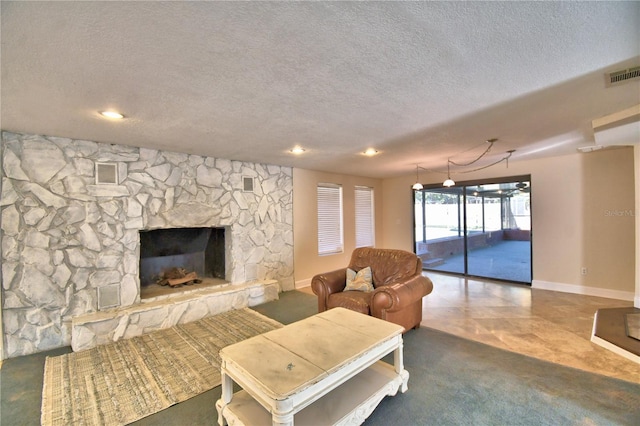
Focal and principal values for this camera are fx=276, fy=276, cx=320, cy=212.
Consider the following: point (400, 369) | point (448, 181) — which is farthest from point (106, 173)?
point (448, 181)

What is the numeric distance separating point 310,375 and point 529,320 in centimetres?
347

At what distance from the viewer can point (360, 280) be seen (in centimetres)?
363

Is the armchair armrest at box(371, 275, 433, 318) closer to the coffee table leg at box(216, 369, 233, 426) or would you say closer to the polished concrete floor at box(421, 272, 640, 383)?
the polished concrete floor at box(421, 272, 640, 383)

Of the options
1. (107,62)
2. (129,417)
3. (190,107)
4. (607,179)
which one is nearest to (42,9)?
(107,62)

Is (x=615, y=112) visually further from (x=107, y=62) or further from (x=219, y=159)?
(x=219, y=159)

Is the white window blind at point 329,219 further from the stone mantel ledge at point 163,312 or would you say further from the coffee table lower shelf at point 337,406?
the coffee table lower shelf at point 337,406

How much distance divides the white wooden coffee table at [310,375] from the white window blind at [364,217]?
15.2 feet

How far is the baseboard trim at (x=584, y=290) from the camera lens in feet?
14.3

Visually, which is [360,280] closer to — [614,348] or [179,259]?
[614,348]

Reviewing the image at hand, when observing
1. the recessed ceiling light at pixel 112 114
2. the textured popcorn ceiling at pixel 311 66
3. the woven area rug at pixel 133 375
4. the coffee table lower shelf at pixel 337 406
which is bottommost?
the woven area rug at pixel 133 375

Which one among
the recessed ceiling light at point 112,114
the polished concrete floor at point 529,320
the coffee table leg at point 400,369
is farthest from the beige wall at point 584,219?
the recessed ceiling light at point 112,114

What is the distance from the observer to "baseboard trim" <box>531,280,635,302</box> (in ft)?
14.3

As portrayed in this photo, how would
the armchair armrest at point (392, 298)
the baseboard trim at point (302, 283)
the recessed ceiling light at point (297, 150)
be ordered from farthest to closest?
the baseboard trim at point (302, 283)
the recessed ceiling light at point (297, 150)
the armchair armrest at point (392, 298)

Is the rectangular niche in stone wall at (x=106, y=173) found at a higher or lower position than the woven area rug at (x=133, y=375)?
higher
